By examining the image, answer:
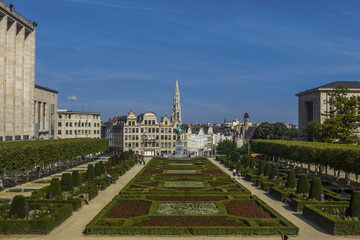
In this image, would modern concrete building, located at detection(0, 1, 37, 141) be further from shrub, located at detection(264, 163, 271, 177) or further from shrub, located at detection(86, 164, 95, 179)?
shrub, located at detection(264, 163, 271, 177)

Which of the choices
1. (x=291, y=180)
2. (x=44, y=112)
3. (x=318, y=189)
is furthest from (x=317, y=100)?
(x=44, y=112)

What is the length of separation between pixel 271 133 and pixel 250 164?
7622cm

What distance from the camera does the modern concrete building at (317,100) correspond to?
10969 cm

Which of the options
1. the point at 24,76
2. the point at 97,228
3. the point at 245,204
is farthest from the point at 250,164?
the point at 24,76

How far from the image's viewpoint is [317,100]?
113 metres

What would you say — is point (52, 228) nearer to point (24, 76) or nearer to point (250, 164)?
point (250, 164)

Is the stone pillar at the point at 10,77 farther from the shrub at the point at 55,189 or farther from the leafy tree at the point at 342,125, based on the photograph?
the leafy tree at the point at 342,125

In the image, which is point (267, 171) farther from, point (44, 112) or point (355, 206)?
point (44, 112)

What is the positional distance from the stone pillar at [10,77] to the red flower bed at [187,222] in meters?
57.2

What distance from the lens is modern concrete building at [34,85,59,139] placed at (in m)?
100

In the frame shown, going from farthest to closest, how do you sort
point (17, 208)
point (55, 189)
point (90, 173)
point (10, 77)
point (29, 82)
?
point (29, 82), point (10, 77), point (90, 173), point (55, 189), point (17, 208)

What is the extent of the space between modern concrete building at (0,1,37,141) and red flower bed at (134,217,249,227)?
5470cm

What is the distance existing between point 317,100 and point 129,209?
94.1 m

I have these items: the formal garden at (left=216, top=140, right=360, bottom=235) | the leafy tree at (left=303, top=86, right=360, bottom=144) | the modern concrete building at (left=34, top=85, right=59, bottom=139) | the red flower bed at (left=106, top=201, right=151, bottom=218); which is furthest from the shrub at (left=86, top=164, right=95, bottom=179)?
the modern concrete building at (left=34, top=85, right=59, bottom=139)
